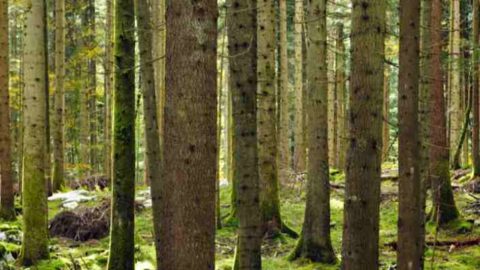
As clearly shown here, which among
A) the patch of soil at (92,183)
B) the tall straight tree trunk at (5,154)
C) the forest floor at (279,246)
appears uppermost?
the tall straight tree trunk at (5,154)

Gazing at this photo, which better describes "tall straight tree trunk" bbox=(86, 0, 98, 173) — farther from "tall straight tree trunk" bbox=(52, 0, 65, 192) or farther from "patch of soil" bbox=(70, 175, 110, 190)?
"tall straight tree trunk" bbox=(52, 0, 65, 192)

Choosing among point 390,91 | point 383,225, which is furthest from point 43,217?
point 390,91

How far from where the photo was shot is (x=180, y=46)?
3807 millimetres

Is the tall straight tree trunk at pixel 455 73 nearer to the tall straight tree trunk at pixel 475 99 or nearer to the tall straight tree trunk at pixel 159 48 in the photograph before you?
the tall straight tree trunk at pixel 475 99

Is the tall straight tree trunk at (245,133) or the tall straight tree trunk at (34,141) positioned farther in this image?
the tall straight tree trunk at (34,141)

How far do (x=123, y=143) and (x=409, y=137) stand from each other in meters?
3.39

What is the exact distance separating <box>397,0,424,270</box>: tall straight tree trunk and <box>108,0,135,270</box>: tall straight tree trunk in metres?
3.18

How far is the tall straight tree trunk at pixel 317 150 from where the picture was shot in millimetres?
8773

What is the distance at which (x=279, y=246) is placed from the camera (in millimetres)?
10289

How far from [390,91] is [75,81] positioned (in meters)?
15.0

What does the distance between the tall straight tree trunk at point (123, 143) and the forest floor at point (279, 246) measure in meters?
0.54

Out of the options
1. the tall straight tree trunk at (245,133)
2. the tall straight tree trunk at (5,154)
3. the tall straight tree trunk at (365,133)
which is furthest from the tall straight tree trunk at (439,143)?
the tall straight tree trunk at (5,154)

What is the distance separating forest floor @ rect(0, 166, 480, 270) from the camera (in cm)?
855

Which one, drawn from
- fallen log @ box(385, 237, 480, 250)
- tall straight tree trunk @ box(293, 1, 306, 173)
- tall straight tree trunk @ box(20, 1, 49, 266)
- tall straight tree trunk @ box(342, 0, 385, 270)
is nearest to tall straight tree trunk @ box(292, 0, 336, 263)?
fallen log @ box(385, 237, 480, 250)
